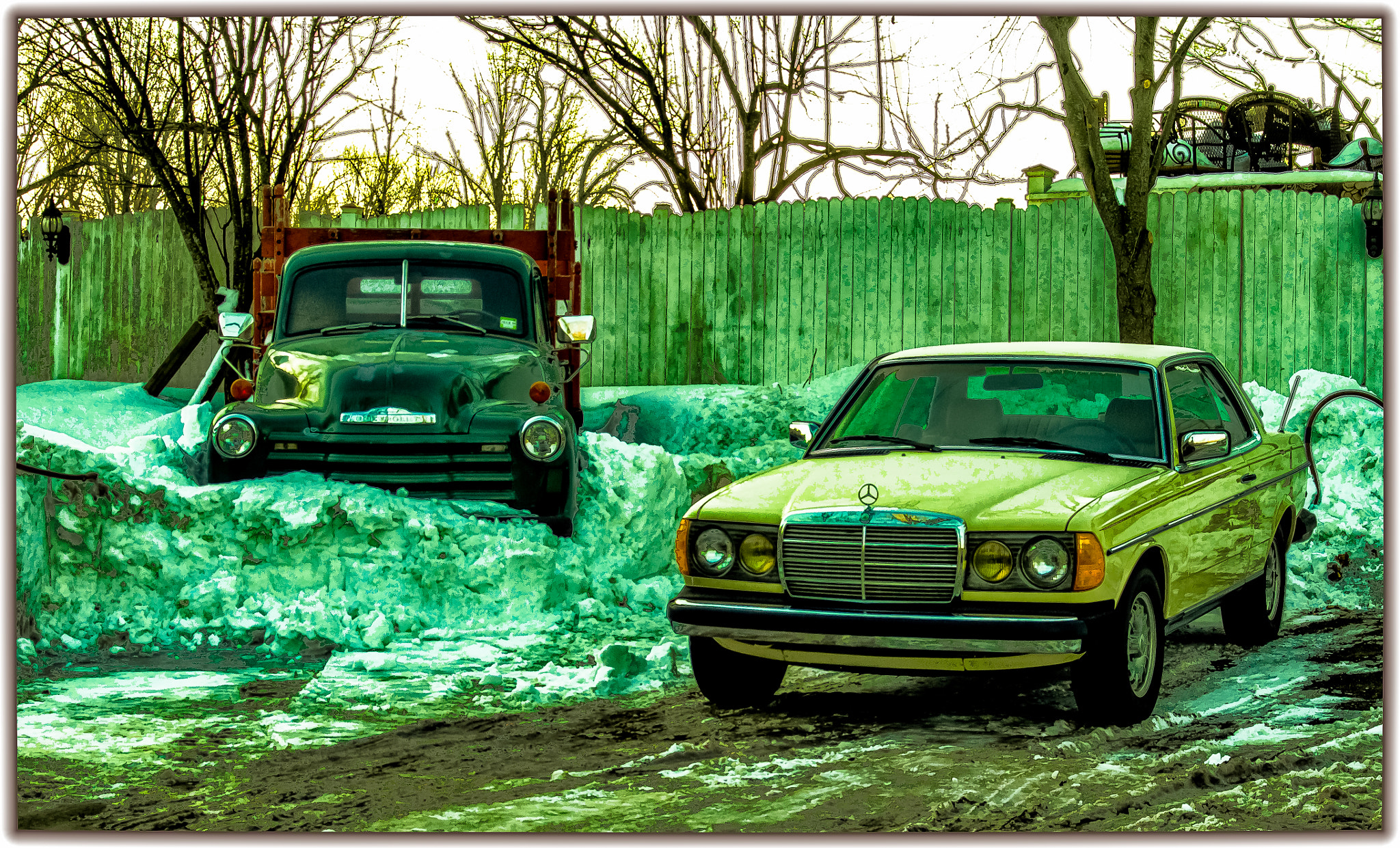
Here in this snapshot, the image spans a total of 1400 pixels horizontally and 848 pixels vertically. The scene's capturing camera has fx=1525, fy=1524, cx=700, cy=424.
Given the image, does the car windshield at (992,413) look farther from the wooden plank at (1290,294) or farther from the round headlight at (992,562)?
the wooden plank at (1290,294)

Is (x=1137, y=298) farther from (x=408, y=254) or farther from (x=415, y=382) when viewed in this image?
(x=415, y=382)

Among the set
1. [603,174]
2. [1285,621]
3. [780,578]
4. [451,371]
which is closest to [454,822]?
[780,578]

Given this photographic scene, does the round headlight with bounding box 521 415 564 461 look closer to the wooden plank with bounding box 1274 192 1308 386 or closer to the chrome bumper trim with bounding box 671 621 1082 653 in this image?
the chrome bumper trim with bounding box 671 621 1082 653

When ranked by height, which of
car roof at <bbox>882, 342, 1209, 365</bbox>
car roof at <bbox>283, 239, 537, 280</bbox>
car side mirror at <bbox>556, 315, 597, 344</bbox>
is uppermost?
car roof at <bbox>283, 239, 537, 280</bbox>

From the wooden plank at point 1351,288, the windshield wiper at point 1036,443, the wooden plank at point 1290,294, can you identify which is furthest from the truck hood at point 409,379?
the wooden plank at point 1351,288

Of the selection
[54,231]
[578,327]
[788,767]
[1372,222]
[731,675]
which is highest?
[1372,222]

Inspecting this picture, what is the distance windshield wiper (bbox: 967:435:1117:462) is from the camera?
6.77 metres

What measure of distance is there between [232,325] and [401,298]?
1058 millimetres

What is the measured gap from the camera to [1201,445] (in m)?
6.80

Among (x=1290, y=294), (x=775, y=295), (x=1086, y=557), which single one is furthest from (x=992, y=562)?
(x=775, y=295)

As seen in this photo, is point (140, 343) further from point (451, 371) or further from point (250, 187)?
point (451, 371)

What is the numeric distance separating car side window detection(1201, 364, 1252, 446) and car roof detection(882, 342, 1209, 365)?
33 centimetres

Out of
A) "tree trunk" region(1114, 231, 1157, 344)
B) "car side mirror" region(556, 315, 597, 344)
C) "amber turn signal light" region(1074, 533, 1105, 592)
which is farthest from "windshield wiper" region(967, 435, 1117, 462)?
"tree trunk" region(1114, 231, 1157, 344)

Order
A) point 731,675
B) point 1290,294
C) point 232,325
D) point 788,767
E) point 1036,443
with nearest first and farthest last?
1. point 788,767
2. point 731,675
3. point 1036,443
4. point 232,325
5. point 1290,294
